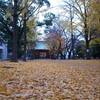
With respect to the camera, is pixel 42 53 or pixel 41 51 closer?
pixel 41 51

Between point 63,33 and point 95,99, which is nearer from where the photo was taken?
point 95,99

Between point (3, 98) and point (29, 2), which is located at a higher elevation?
point (29, 2)

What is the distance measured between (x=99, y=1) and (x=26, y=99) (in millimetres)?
10615

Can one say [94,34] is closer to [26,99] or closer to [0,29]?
[0,29]

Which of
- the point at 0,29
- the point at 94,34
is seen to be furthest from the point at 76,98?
the point at 94,34

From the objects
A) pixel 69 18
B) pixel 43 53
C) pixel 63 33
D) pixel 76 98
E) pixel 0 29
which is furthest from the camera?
pixel 43 53

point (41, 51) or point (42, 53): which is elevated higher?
point (41, 51)

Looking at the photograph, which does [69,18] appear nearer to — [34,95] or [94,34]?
[94,34]

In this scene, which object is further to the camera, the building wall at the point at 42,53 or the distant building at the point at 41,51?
the building wall at the point at 42,53

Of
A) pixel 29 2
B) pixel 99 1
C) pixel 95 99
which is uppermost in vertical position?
pixel 29 2

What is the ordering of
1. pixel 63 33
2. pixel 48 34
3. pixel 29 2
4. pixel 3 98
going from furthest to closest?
pixel 48 34, pixel 63 33, pixel 29 2, pixel 3 98

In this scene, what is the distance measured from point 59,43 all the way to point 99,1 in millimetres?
37646

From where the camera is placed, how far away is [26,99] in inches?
148

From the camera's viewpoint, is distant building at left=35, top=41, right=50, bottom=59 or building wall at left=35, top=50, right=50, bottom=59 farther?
building wall at left=35, top=50, right=50, bottom=59
